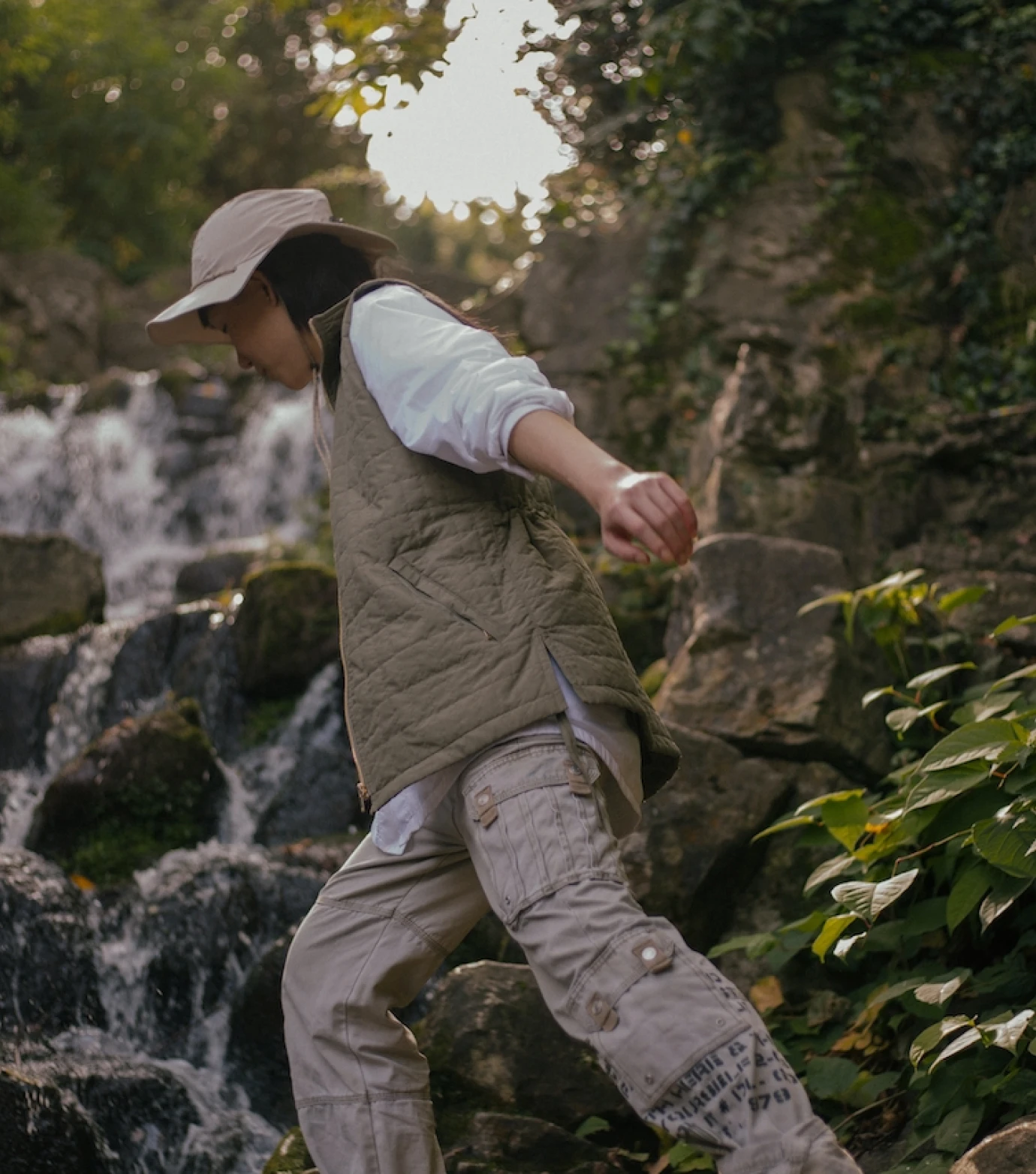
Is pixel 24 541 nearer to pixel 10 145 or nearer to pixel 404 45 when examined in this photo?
pixel 404 45

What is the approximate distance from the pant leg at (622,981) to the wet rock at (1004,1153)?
0.54 metres

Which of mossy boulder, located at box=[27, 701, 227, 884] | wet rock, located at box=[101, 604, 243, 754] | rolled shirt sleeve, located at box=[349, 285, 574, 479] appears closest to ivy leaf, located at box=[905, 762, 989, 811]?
rolled shirt sleeve, located at box=[349, 285, 574, 479]

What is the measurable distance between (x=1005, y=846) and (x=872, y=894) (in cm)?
28

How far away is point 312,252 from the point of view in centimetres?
240

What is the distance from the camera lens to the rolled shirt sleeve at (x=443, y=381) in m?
1.82

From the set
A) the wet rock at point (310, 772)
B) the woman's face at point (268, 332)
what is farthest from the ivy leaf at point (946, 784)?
the wet rock at point (310, 772)

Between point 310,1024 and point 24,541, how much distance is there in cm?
635

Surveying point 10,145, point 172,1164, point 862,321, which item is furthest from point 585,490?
point 10,145

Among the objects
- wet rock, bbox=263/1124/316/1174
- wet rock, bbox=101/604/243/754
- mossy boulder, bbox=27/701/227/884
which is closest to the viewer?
wet rock, bbox=263/1124/316/1174

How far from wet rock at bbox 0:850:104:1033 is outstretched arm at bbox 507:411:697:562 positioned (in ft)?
11.3

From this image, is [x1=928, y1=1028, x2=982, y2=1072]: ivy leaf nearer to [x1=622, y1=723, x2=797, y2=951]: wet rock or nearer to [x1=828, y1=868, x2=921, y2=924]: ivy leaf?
[x1=828, y1=868, x2=921, y2=924]: ivy leaf

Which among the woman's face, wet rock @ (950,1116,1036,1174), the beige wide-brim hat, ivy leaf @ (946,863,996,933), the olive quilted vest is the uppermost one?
the beige wide-brim hat

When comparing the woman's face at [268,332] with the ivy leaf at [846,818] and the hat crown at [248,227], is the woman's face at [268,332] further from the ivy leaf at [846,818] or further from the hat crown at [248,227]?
the ivy leaf at [846,818]

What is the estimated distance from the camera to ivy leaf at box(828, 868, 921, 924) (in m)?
2.46
